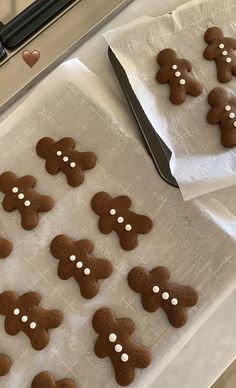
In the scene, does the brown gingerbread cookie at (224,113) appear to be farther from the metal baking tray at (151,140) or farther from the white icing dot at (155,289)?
the white icing dot at (155,289)

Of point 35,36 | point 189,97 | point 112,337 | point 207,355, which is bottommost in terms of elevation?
point 207,355

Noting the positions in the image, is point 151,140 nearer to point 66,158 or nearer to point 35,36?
point 66,158

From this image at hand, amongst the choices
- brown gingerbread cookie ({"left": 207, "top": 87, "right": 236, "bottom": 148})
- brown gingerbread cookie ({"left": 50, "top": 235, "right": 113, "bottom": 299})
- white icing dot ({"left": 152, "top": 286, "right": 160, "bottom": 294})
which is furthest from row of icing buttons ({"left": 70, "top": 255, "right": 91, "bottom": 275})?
brown gingerbread cookie ({"left": 207, "top": 87, "right": 236, "bottom": 148})

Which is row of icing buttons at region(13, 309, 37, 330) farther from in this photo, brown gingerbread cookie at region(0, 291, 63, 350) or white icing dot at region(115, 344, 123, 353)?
white icing dot at region(115, 344, 123, 353)

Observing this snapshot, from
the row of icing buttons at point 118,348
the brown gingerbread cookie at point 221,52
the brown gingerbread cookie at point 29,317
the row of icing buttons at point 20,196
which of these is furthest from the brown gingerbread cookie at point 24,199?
the brown gingerbread cookie at point 221,52

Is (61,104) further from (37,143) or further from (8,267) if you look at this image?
(8,267)

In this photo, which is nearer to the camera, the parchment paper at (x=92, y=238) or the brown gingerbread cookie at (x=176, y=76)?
the parchment paper at (x=92, y=238)

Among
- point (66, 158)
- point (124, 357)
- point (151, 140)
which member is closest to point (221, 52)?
point (151, 140)
